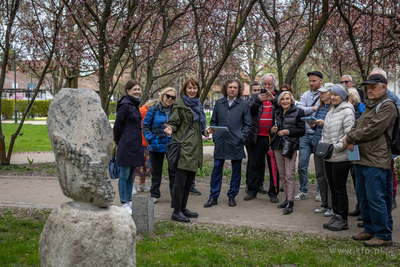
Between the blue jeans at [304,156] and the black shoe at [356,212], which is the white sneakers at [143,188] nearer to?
the blue jeans at [304,156]

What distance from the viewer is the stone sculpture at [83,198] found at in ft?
8.50

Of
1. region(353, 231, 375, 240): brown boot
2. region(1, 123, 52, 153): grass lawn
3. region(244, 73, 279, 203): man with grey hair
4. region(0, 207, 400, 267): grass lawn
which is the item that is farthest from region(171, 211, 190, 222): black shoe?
region(1, 123, 52, 153): grass lawn

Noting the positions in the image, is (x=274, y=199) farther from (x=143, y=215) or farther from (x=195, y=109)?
(x=143, y=215)

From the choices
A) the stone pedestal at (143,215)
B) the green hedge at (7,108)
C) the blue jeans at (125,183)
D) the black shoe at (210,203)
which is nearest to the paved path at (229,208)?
the black shoe at (210,203)

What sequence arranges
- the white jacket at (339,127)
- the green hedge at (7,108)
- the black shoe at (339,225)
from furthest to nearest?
the green hedge at (7,108), the black shoe at (339,225), the white jacket at (339,127)

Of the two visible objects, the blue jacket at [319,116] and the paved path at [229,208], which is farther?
the blue jacket at [319,116]

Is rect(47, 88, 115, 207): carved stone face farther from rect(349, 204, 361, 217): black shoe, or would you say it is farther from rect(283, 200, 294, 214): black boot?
rect(349, 204, 361, 217): black shoe

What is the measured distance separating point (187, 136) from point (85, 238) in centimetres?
→ 306

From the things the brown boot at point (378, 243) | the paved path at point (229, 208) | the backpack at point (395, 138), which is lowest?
the paved path at point (229, 208)

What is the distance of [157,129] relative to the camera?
6.42 m

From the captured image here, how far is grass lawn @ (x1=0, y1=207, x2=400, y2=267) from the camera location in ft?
12.7

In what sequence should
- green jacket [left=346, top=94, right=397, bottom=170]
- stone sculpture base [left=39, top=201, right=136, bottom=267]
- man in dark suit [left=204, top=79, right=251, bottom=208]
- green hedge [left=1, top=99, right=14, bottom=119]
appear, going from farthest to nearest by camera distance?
green hedge [left=1, top=99, right=14, bottom=119]
man in dark suit [left=204, top=79, right=251, bottom=208]
green jacket [left=346, top=94, right=397, bottom=170]
stone sculpture base [left=39, top=201, right=136, bottom=267]

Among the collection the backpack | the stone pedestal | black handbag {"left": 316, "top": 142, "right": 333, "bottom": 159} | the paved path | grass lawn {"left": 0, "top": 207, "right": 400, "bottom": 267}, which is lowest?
the paved path

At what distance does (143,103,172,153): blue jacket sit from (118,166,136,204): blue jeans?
0.75 metres
